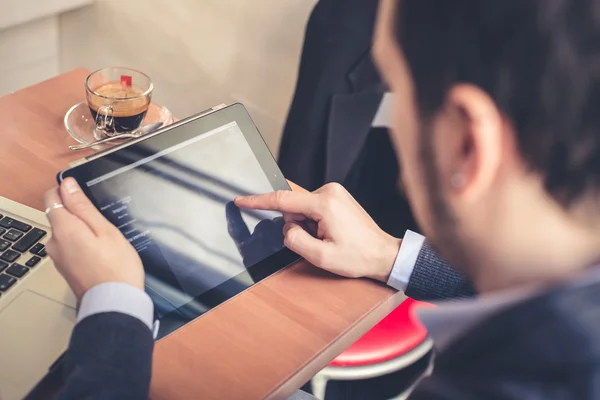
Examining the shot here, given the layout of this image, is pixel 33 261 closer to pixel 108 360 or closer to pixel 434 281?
pixel 108 360

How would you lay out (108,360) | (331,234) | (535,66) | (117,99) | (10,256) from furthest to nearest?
(117,99)
(331,234)
(10,256)
(108,360)
(535,66)

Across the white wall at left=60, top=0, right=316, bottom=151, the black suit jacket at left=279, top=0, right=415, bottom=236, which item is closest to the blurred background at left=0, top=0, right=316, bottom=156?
the white wall at left=60, top=0, right=316, bottom=151

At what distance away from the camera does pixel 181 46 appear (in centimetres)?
173

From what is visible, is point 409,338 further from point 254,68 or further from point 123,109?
point 254,68

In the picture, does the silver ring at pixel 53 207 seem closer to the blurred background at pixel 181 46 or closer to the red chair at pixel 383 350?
the red chair at pixel 383 350

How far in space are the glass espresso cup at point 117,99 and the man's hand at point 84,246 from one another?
0.93 ft

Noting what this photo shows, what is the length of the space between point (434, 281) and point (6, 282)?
1.74 feet

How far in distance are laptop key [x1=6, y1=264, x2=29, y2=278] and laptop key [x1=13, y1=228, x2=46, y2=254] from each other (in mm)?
24

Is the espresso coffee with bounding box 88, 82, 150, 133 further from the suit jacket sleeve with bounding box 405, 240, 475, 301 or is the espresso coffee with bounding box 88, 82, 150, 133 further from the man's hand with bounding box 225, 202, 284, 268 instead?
the suit jacket sleeve with bounding box 405, 240, 475, 301

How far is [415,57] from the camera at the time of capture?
48cm

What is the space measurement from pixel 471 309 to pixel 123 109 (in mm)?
636

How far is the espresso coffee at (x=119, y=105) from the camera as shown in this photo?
0.92 metres

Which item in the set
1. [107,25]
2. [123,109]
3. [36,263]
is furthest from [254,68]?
[36,263]

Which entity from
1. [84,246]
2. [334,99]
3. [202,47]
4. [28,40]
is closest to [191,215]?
[84,246]
